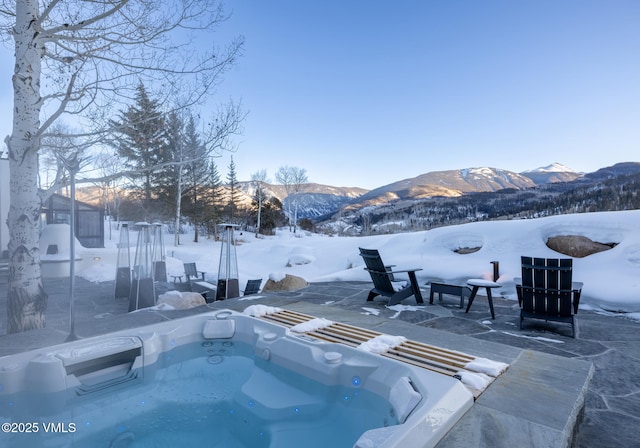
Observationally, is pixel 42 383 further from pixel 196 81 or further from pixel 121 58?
pixel 196 81

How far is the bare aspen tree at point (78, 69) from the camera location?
3426 millimetres

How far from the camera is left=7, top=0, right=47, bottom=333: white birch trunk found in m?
3.41

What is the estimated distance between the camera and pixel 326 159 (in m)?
24.4

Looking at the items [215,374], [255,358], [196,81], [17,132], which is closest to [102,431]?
[215,374]

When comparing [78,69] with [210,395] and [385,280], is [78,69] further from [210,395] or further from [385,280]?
[385,280]

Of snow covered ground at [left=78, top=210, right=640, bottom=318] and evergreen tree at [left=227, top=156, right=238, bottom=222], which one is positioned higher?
evergreen tree at [left=227, top=156, right=238, bottom=222]

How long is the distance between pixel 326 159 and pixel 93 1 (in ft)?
68.8

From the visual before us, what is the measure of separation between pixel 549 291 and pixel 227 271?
15.1 feet

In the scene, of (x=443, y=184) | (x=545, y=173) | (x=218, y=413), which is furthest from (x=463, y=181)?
(x=218, y=413)

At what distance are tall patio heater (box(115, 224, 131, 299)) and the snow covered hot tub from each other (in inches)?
146

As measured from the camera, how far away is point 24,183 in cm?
346

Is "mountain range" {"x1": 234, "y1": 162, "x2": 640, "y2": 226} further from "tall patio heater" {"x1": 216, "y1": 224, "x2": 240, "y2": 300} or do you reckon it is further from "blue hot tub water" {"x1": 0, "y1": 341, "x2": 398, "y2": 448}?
"blue hot tub water" {"x1": 0, "y1": 341, "x2": 398, "y2": 448}

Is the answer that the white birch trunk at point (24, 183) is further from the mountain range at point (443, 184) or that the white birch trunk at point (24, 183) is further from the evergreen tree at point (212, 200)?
the mountain range at point (443, 184)

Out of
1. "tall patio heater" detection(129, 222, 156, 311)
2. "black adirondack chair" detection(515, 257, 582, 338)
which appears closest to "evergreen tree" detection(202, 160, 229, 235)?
"tall patio heater" detection(129, 222, 156, 311)
